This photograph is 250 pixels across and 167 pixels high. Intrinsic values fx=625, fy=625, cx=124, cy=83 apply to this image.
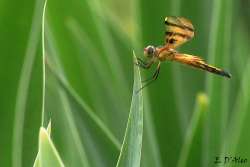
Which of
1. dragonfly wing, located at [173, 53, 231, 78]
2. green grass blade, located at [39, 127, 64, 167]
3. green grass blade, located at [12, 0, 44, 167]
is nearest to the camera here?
green grass blade, located at [39, 127, 64, 167]

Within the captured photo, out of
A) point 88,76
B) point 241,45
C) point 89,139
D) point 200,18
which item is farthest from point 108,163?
point 241,45

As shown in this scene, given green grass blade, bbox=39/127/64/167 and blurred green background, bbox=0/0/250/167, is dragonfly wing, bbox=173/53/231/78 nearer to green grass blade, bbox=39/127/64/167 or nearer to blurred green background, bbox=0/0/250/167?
blurred green background, bbox=0/0/250/167

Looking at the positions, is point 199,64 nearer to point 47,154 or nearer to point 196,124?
point 196,124

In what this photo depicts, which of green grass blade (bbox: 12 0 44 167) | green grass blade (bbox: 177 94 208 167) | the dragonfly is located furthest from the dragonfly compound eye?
green grass blade (bbox: 12 0 44 167)

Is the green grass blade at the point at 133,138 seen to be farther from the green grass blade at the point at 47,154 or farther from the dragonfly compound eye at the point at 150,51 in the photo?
the dragonfly compound eye at the point at 150,51

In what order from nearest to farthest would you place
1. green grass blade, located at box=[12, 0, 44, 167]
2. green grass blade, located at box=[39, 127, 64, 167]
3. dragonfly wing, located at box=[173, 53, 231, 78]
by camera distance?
green grass blade, located at box=[39, 127, 64, 167], green grass blade, located at box=[12, 0, 44, 167], dragonfly wing, located at box=[173, 53, 231, 78]

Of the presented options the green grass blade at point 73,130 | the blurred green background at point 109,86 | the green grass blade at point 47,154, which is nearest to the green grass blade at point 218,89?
the blurred green background at point 109,86

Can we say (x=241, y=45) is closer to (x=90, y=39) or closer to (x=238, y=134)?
(x=90, y=39)
